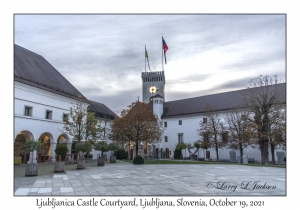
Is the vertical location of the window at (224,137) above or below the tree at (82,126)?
below

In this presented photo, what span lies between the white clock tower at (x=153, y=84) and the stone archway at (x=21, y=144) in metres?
45.0

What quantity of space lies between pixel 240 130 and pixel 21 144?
29847mm

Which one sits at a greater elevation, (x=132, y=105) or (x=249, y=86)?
(x=249, y=86)

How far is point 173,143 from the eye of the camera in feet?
172

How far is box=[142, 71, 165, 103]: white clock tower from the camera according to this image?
69306mm

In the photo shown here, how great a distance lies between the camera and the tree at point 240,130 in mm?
31081

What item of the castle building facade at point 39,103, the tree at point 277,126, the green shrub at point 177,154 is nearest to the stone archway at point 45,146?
the castle building facade at point 39,103

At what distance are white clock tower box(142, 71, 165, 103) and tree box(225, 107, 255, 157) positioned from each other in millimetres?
31090

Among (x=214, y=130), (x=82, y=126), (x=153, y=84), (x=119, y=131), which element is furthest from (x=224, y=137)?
(x=153, y=84)

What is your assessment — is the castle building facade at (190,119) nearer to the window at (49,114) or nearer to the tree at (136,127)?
the tree at (136,127)

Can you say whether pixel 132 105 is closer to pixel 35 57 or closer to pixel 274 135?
pixel 35 57

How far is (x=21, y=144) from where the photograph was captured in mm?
24141
